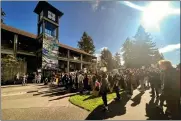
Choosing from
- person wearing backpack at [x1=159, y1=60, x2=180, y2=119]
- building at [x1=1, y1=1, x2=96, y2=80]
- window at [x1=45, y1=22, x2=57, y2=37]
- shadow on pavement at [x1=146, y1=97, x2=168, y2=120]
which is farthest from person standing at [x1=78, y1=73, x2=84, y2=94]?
window at [x1=45, y1=22, x2=57, y2=37]

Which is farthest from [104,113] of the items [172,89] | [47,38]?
[47,38]

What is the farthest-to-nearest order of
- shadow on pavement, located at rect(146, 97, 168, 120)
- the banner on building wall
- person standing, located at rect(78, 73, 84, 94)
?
the banner on building wall
person standing, located at rect(78, 73, 84, 94)
shadow on pavement, located at rect(146, 97, 168, 120)

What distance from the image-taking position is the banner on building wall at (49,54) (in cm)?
2343

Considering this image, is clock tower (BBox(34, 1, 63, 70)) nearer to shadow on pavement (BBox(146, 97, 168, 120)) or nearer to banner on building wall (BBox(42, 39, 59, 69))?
banner on building wall (BBox(42, 39, 59, 69))

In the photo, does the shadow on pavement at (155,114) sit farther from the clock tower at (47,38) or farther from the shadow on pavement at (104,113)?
the clock tower at (47,38)

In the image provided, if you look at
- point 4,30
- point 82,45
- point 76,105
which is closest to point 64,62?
point 4,30

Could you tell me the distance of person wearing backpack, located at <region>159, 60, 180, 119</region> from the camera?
4.79 metres

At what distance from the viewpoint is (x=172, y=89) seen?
483 centimetres

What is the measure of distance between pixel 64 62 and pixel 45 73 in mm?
9395

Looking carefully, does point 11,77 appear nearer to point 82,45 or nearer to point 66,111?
point 66,111

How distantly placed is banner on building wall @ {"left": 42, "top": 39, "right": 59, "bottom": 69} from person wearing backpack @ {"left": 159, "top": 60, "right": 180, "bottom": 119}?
20513 millimetres

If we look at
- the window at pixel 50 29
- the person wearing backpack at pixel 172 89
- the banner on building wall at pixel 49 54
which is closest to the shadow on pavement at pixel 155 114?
the person wearing backpack at pixel 172 89

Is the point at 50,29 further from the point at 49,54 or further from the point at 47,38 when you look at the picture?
the point at 49,54

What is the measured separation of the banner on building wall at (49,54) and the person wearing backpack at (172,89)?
20513 millimetres
